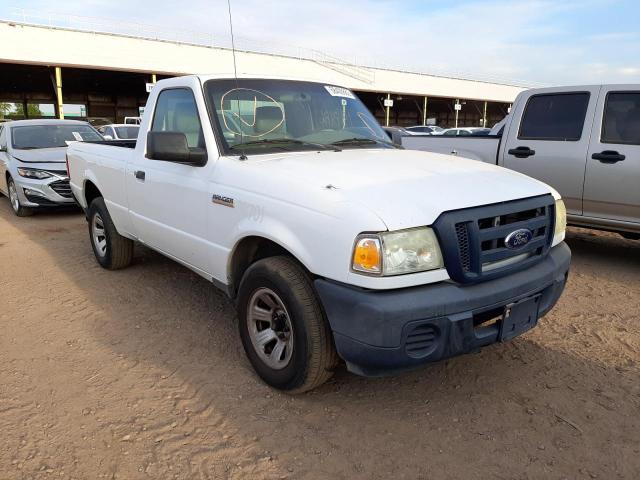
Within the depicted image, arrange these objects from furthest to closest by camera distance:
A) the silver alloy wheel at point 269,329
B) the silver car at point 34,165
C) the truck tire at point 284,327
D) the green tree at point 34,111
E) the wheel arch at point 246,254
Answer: the green tree at point 34,111
the silver car at point 34,165
the wheel arch at point 246,254
the silver alloy wheel at point 269,329
the truck tire at point 284,327

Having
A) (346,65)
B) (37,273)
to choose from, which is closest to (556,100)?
(37,273)

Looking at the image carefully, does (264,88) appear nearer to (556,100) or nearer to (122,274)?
(122,274)

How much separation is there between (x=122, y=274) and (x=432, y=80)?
41.5 metres

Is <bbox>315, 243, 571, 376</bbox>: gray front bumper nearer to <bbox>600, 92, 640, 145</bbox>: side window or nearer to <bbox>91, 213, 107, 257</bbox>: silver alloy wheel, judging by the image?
<bbox>600, 92, 640, 145</bbox>: side window

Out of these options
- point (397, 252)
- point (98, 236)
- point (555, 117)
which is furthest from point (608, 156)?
point (98, 236)

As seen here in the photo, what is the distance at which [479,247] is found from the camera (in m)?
2.57

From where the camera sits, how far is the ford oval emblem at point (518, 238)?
2.72 m

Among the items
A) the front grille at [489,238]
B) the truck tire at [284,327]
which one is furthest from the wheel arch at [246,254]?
the front grille at [489,238]

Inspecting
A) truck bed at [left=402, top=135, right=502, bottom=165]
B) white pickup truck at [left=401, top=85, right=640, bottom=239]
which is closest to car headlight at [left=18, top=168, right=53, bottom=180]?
truck bed at [left=402, top=135, right=502, bottom=165]

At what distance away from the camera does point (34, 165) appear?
28.7ft

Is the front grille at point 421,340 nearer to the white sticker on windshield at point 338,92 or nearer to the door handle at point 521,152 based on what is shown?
the white sticker on windshield at point 338,92

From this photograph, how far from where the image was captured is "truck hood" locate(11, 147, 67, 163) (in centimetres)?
883

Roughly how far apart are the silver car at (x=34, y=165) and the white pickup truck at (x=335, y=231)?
5.49 meters

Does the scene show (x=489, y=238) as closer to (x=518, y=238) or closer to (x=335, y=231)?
(x=518, y=238)
